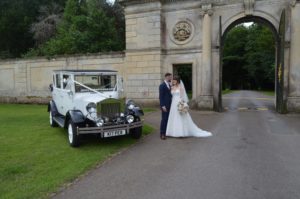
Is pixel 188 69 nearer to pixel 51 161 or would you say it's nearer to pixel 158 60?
pixel 158 60

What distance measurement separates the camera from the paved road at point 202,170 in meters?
4.52

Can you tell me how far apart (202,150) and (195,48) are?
9778mm

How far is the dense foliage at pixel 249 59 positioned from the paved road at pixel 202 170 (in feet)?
143

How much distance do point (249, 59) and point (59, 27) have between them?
1529 inches

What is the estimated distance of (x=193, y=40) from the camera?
1611cm

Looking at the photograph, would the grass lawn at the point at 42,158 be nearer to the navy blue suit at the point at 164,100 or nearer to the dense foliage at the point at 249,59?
the navy blue suit at the point at 164,100

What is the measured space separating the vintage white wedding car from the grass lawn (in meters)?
0.43

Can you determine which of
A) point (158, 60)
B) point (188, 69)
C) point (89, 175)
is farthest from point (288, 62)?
point (188, 69)

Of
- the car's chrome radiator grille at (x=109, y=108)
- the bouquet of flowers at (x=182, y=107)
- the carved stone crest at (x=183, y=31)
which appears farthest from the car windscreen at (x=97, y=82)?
the carved stone crest at (x=183, y=31)

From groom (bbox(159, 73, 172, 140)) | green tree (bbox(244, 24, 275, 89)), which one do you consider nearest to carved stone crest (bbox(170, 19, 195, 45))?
groom (bbox(159, 73, 172, 140))

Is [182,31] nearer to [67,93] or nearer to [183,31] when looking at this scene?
[183,31]

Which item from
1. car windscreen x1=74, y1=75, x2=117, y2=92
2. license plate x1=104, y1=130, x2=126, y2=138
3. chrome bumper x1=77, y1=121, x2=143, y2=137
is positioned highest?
car windscreen x1=74, y1=75, x2=117, y2=92

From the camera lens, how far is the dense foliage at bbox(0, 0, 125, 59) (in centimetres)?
2648

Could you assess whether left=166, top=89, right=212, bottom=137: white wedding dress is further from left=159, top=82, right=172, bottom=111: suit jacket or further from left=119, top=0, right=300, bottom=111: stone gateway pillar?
left=119, top=0, right=300, bottom=111: stone gateway pillar
